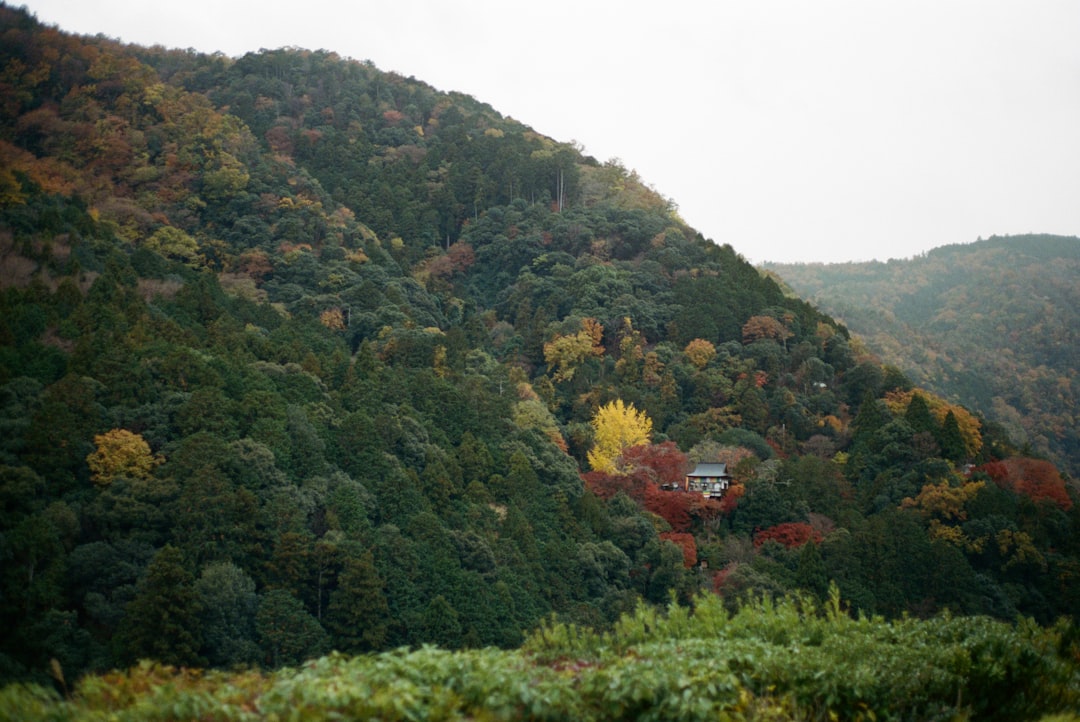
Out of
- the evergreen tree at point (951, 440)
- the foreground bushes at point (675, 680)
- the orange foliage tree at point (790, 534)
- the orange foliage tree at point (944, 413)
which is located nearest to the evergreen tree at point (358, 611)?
the foreground bushes at point (675, 680)

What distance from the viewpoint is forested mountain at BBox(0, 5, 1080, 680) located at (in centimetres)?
2206

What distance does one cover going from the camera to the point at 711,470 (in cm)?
3781

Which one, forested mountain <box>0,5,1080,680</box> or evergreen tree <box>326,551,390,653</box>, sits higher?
forested mountain <box>0,5,1080,680</box>

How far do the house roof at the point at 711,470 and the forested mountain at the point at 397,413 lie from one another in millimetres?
890

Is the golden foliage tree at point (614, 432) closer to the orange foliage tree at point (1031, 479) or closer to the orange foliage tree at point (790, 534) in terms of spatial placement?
the orange foliage tree at point (790, 534)

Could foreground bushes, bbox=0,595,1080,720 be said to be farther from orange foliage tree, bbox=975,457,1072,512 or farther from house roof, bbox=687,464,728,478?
orange foliage tree, bbox=975,457,1072,512

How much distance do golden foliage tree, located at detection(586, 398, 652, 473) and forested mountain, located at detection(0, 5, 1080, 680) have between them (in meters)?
0.18

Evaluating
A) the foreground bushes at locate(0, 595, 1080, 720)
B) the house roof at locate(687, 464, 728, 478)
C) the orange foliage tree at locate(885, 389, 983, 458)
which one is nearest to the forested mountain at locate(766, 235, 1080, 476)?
the orange foliage tree at locate(885, 389, 983, 458)

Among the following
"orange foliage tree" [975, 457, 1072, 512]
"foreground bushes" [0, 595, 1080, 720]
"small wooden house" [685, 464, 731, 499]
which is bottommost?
"small wooden house" [685, 464, 731, 499]

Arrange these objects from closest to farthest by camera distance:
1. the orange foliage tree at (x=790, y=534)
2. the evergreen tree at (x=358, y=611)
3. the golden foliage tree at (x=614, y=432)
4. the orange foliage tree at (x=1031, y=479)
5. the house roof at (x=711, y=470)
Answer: the evergreen tree at (x=358, y=611) < the orange foliage tree at (x=790, y=534) < the orange foliage tree at (x=1031, y=479) < the house roof at (x=711, y=470) < the golden foliage tree at (x=614, y=432)

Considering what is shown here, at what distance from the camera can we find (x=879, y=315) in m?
82.1

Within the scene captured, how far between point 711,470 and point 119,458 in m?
23.2

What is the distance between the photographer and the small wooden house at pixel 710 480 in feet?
123

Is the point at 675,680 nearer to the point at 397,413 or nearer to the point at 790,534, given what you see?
the point at 397,413
